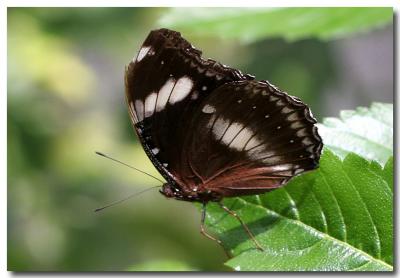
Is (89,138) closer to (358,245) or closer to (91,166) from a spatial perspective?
(91,166)

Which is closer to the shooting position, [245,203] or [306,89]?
[245,203]

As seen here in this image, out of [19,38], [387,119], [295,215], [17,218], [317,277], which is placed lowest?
[17,218]

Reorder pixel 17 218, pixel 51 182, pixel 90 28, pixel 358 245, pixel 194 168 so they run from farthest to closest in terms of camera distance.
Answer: pixel 90 28 < pixel 51 182 < pixel 17 218 < pixel 194 168 < pixel 358 245

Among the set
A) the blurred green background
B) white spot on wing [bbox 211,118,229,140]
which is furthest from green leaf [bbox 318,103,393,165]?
the blurred green background

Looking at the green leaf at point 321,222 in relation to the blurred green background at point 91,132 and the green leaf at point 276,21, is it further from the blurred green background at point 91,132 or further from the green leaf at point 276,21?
the blurred green background at point 91,132

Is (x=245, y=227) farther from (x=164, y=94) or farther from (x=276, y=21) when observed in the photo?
(x=276, y=21)

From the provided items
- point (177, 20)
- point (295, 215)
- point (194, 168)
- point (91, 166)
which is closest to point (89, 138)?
point (91, 166)

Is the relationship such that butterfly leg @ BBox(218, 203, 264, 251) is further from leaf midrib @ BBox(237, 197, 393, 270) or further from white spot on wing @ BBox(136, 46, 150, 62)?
white spot on wing @ BBox(136, 46, 150, 62)

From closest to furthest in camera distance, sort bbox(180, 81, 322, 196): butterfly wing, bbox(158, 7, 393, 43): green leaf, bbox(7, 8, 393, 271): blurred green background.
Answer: bbox(180, 81, 322, 196): butterfly wing < bbox(158, 7, 393, 43): green leaf < bbox(7, 8, 393, 271): blurred green background
